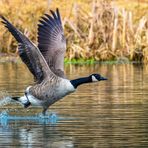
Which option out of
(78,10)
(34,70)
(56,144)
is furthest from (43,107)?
(78,10)

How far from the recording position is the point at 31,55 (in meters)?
17.1

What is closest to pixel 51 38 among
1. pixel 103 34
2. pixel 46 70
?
pixel 46 70

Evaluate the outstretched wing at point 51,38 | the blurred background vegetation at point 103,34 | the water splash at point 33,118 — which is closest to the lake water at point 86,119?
the water splash at point 33,118

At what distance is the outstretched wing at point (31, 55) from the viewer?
16.9m

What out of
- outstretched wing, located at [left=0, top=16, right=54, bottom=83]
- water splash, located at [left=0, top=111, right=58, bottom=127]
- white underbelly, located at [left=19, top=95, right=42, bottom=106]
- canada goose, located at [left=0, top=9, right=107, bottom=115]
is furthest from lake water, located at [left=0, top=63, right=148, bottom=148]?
outstretched wing, located at [left=0, top=16, right=54, bottom=83]

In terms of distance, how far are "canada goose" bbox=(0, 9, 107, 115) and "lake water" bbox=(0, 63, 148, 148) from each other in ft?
1.15

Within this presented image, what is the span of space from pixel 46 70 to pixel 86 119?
62.7 inches

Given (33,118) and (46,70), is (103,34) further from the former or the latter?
(33,118)

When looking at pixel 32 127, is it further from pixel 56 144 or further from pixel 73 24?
pixel 73 24

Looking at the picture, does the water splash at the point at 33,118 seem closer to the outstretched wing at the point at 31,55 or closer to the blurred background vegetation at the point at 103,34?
the outstretched wing at the point at 31,55

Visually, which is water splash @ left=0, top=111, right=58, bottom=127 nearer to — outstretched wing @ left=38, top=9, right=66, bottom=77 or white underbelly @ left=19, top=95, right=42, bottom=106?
white underbelly @ left=19, top=95, right=42, bottom=106

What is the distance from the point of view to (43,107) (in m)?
17.5

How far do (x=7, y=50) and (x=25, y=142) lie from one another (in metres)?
24.7

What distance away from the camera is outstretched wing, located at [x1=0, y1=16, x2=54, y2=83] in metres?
16.9
